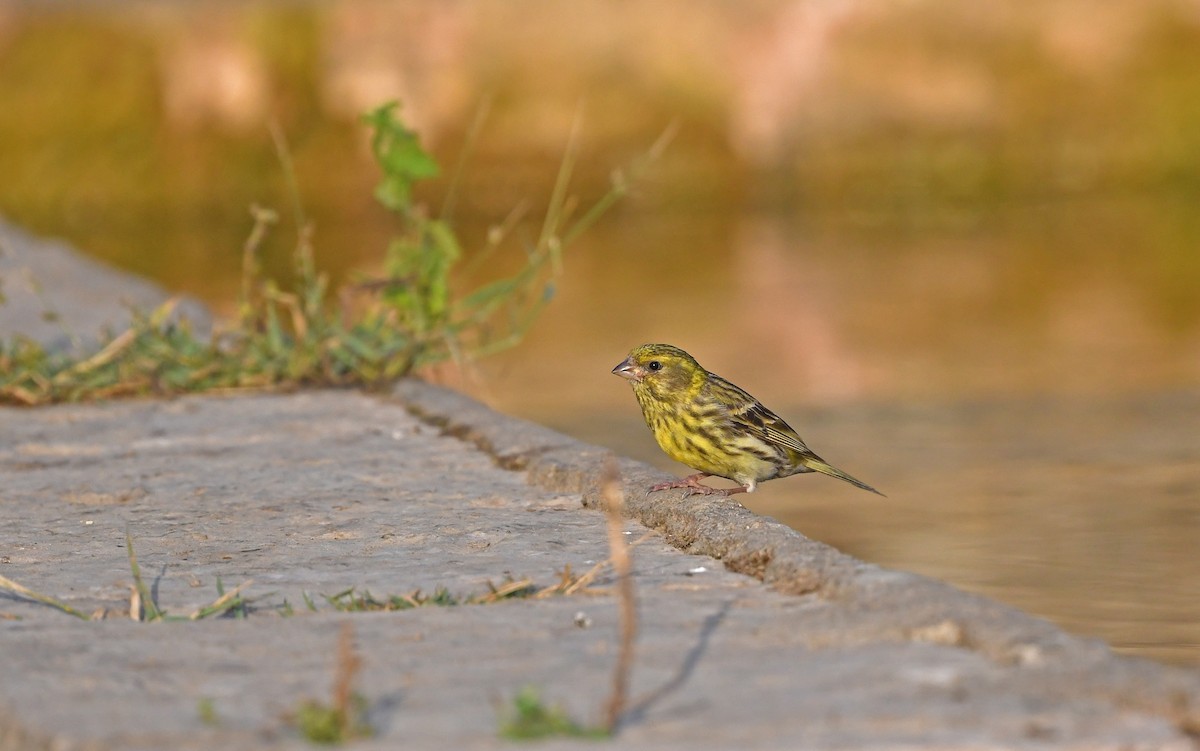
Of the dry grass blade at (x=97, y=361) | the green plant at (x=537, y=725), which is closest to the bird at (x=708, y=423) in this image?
the dry grass blade at (x=97, y=361)

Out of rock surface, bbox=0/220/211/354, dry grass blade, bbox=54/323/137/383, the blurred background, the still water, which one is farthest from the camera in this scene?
the blurred background

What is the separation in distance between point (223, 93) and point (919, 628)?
50.3ft

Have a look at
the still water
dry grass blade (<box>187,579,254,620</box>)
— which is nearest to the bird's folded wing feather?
the still water

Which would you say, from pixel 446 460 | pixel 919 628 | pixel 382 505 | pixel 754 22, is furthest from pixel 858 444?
pixel 754 22

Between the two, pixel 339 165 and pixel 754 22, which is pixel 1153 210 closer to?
pixel 754 22

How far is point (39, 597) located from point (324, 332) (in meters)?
2.60

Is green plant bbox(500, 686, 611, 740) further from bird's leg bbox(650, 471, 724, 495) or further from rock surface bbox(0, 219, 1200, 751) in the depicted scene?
bird's leg bbox(650, 471, 724, 495)

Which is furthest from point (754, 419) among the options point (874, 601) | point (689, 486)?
point (874, 601)

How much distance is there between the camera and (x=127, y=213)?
685 inches

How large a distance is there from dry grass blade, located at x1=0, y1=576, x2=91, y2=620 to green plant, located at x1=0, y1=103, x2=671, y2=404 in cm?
224

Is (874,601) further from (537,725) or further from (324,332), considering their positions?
(324,332)

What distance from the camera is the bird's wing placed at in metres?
4.46

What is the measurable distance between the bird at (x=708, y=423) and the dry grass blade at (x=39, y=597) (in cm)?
150

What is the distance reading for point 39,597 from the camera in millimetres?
3350
